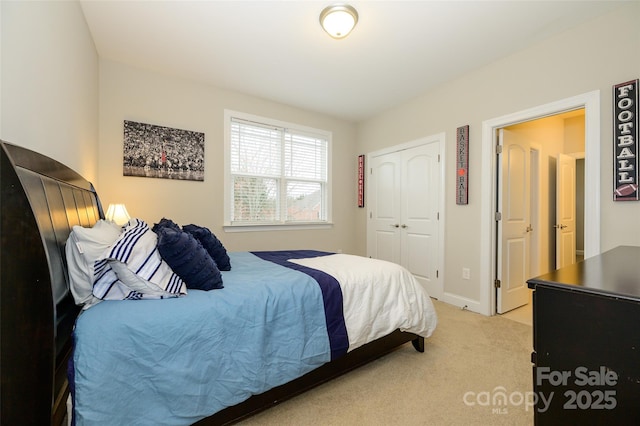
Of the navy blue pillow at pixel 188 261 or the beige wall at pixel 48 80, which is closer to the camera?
the beige wall at pixel 48 80

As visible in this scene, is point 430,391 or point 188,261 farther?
point 430,391

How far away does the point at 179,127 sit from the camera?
3287 millimetres

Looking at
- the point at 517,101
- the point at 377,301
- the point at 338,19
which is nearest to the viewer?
the point at 377,301

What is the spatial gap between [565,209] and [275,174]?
4.22 metres

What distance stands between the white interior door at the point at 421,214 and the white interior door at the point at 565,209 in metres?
1.82

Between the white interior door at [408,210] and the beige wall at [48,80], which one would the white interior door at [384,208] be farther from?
the beige wall at [48,80]

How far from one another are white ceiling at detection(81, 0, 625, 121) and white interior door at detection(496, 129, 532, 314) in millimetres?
1041

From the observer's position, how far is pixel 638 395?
32.5 inches

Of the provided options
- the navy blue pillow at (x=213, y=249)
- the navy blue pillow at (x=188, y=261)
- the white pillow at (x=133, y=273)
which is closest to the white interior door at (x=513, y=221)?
the navy blue pillow at (x=213, y=249)

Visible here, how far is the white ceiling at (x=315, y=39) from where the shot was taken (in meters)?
2.17

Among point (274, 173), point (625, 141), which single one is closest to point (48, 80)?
point (274, 173)

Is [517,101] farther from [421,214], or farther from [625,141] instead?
[421,214]

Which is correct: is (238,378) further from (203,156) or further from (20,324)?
(203,156)

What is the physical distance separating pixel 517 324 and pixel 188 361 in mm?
3083
